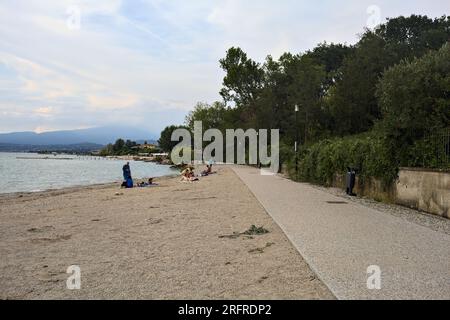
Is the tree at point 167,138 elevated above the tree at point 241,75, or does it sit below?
below

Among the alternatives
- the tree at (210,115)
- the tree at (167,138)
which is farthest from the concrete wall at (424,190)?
the tree at (167,138)

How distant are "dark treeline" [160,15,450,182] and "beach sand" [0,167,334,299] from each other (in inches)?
249

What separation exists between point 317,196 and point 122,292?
12042 millimetres

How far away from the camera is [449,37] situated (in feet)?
163

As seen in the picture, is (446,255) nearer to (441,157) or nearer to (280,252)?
(280,252)

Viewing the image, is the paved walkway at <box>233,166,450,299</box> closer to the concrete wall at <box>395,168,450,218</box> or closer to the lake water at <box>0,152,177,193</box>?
the concrete wall at <box>395,168,450,218</box>

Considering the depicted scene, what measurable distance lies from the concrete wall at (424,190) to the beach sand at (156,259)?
4.87m

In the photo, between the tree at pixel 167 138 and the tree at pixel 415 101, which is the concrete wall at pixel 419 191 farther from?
the tree at pixel 167 138

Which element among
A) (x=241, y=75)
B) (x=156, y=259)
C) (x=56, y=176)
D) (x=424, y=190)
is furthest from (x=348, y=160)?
(x=241, y=75)

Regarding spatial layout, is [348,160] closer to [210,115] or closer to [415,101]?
[415,101]

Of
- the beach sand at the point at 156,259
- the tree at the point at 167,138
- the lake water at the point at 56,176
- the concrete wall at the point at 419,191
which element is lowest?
the lake water at the point at 56,176

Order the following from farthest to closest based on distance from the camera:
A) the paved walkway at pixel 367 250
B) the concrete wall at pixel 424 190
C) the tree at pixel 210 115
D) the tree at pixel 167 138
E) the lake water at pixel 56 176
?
the tree at pixel 167 138, the tree at pixel 210 115, the lake water at pixel 56 176, the concrete wall at pixel 424 190, the paved walkway at pixel 367 250

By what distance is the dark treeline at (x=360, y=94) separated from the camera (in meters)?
14.6
